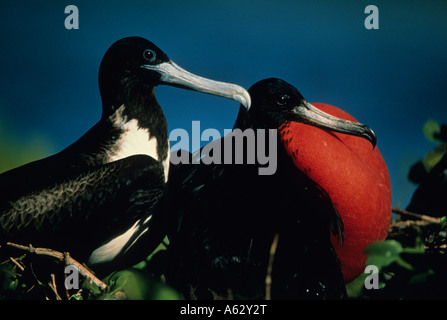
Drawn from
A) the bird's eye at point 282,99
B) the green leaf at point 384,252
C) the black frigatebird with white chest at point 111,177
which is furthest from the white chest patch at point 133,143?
the green leaf at point 384,252

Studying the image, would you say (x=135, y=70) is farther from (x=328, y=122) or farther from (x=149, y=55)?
(x=328, y=122)

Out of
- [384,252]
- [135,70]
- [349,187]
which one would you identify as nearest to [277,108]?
[349,187]

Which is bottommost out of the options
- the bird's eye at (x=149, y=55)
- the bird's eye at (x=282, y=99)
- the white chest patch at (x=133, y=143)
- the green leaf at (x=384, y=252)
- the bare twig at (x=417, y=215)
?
the bare twig at (x=417, y=215)

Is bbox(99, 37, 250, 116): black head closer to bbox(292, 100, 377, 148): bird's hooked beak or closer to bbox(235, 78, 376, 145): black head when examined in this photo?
bbox(235, 78, 376, 145): black head

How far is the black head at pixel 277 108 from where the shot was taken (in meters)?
1.24

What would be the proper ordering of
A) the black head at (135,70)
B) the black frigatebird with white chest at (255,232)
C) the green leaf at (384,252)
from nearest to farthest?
the green leaf at (384,252) → the black frigatebird with white chest at (255,232) → the black head at (135,70)

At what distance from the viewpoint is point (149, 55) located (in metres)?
1.31

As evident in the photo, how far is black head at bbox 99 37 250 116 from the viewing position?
1296 millimetres

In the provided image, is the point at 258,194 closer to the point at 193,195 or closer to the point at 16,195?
the point at 193,195

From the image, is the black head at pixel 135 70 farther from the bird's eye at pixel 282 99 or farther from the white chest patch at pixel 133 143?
the bird's eye at pixel 282 99

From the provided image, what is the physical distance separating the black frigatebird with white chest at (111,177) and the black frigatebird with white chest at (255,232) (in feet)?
0.39

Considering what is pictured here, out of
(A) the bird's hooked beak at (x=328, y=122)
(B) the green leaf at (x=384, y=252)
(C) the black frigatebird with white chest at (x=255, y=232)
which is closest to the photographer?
(B) the green leaf at (x=384, y=252)

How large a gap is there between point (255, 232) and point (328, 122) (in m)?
0.36
